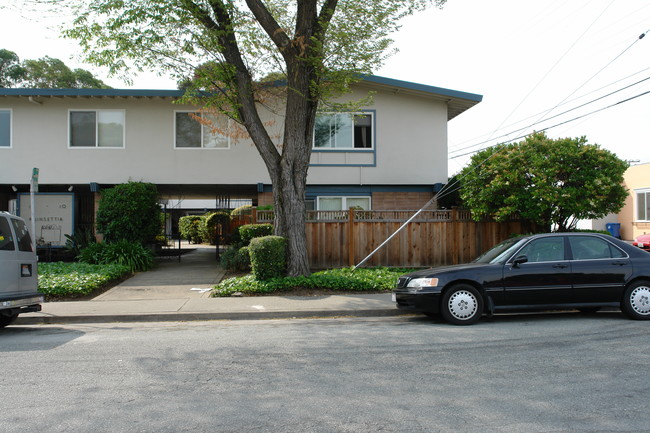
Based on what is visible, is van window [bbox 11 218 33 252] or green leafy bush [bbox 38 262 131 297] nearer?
van window [bbox 11 218 33 252]

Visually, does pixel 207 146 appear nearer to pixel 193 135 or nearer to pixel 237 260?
pixel 193 135

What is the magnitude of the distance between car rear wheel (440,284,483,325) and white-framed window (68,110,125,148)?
12.1 m

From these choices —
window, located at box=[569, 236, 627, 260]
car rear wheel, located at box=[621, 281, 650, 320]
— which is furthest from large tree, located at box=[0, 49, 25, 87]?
car rear wheel, located at box=[621, 281, 650, 320]

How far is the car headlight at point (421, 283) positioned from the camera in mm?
7835

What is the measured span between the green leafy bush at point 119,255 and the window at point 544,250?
410 inches

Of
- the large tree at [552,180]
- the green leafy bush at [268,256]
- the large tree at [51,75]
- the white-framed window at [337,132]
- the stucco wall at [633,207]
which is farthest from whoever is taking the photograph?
the large tree at [51,75]

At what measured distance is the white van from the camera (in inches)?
296

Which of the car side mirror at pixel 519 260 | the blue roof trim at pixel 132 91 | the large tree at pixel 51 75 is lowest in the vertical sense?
the car side mirror at pixel 519 260

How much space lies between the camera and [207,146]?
15.9 metres

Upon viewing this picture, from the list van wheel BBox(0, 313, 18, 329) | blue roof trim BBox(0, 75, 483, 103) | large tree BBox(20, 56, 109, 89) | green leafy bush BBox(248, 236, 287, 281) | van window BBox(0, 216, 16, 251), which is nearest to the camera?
van window BBox(0, 216, 16, 251)

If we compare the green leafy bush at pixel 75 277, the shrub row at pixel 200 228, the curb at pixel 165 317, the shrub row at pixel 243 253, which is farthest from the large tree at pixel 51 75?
the curb at pixel 165 317

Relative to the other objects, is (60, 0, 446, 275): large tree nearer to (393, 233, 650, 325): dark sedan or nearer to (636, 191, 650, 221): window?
(393, 233, 650, 325): dark sedan

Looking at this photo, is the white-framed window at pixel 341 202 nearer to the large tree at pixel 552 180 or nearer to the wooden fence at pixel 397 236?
the wooden fence at pixel 397 236

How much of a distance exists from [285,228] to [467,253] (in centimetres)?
575
